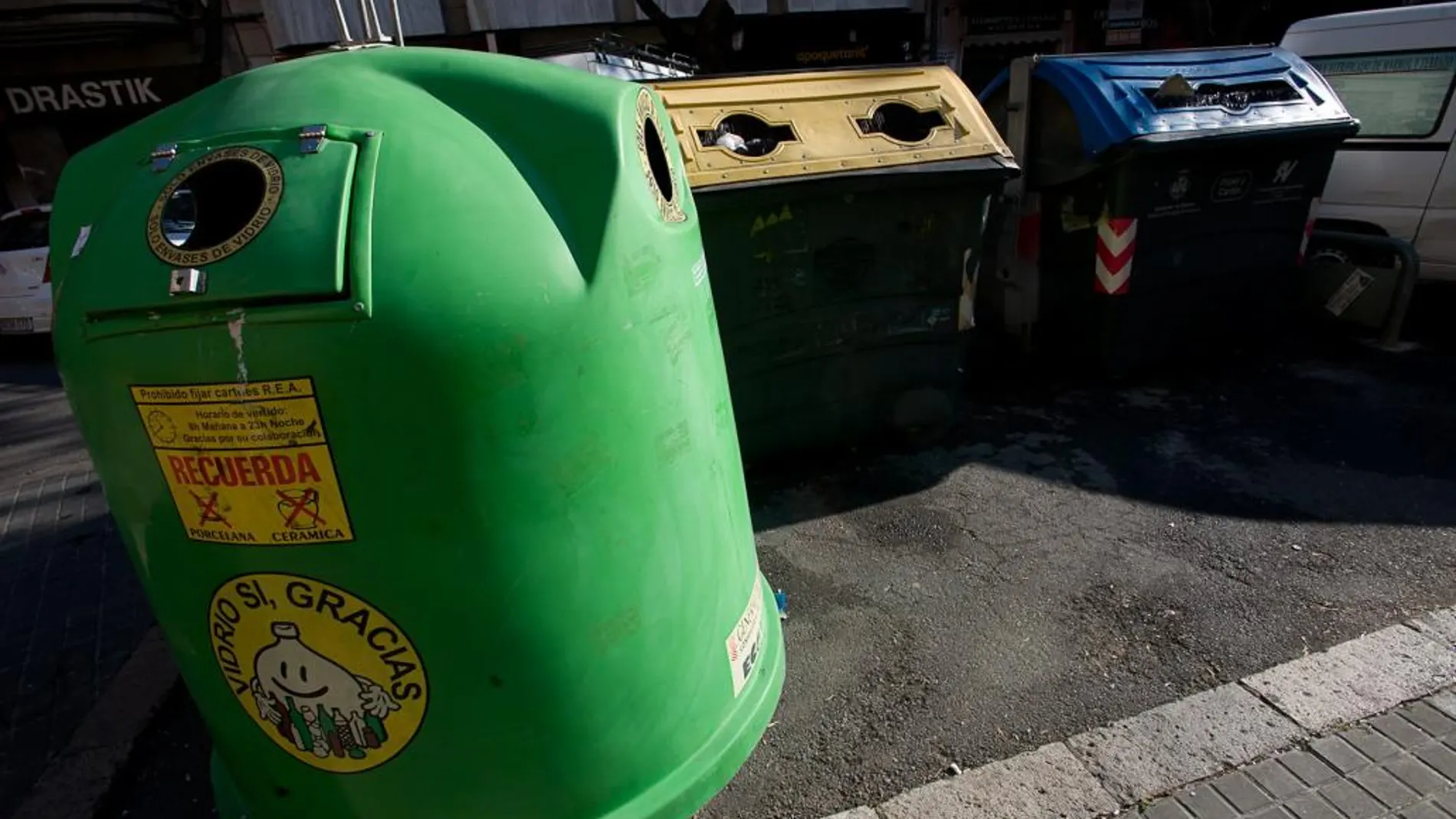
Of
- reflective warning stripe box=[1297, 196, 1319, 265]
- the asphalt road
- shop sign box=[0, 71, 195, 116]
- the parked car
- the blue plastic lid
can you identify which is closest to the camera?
the asphalt road

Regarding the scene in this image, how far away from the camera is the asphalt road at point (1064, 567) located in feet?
8.75

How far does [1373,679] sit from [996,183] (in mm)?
2535

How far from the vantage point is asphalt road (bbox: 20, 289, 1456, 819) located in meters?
2.67

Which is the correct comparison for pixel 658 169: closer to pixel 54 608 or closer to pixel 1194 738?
pixel 1194 738

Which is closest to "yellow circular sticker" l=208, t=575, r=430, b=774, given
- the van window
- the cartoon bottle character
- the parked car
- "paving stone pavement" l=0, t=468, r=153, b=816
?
the cartoon bottle character

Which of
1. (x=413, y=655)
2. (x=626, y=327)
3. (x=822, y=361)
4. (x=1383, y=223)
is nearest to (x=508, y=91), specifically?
(x=626, y=327)

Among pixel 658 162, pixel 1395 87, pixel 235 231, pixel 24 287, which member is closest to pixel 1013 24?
pixel 1395 87

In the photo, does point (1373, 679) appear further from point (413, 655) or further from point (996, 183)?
point (413, 655)

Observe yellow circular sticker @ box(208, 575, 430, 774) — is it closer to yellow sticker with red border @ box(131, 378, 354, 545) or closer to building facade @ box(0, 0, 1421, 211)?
yellow sticker with red border @ box(131, 378, 354, 545)

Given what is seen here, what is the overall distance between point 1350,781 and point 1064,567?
4.09 ft

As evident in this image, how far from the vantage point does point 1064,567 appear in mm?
3469

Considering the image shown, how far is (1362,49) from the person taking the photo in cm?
624

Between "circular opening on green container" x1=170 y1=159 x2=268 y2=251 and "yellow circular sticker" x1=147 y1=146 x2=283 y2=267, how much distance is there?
0.09 meters

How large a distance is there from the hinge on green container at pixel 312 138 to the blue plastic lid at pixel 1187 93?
4.27 meters
